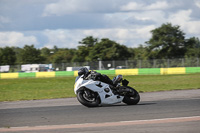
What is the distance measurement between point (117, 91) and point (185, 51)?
59449 mm

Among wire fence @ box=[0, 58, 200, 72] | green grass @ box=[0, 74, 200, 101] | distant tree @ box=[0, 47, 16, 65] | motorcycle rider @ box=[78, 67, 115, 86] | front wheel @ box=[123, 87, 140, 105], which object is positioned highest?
distant tree @ box=[0, 47, 16, 65]

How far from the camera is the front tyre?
953 centimetres

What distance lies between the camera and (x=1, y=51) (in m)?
83.4

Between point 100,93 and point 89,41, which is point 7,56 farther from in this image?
point 100,93

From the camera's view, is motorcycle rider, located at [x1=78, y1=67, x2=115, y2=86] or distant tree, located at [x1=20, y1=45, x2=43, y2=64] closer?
motorcycle rider, located at [x1=78, y1=67, x2=115, y2=86]

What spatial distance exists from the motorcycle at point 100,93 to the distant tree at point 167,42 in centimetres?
5606

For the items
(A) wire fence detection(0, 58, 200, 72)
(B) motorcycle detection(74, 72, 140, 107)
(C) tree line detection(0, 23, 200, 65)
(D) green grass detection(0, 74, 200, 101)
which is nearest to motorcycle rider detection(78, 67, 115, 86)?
(B) motorcycle detection(74, 72, 140, 107)

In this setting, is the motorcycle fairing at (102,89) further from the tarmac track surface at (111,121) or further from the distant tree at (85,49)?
the distant tree at (85,49)

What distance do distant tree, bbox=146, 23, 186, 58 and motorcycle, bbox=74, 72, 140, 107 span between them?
56.1 m

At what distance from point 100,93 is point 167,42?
58781 mm

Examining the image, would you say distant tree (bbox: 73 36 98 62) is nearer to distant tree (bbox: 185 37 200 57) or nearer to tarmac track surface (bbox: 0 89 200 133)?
distant tree (bbox: 185 37 200 57)

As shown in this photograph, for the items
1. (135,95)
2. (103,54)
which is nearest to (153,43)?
(103,54)

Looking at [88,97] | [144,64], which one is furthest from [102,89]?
[144,64]

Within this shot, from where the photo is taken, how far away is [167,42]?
219 feet
